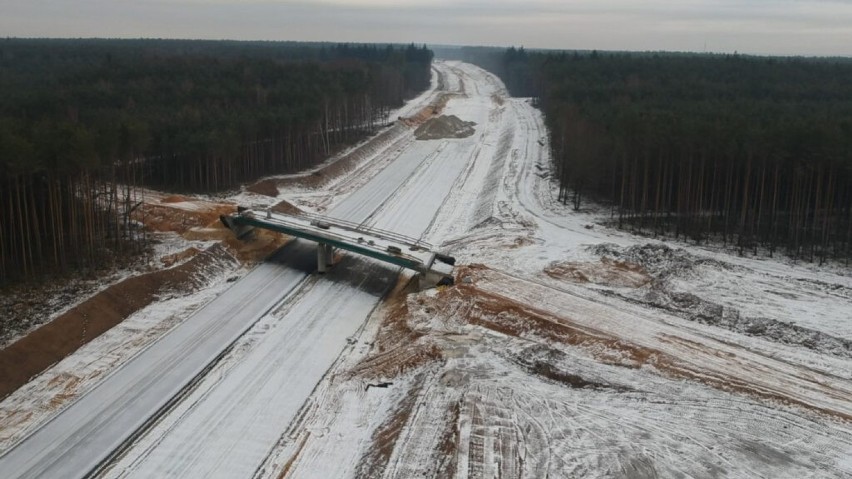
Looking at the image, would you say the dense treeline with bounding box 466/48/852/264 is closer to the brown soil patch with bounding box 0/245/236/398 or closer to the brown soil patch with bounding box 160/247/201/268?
the brown soil patch with bounding box 160/247/201/268

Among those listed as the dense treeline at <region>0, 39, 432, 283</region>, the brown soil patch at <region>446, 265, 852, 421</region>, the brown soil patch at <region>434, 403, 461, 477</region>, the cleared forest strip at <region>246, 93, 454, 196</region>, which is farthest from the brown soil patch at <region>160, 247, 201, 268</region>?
the brown soil patch at <region>434, 403, 461, 477</region>

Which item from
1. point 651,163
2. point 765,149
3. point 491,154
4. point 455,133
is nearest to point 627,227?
point 651,163

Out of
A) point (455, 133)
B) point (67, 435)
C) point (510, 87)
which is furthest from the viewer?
point (510, 87)

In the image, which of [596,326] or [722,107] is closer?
[596,326]

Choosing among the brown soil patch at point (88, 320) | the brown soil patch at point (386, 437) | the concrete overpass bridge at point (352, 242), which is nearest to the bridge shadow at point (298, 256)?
the concrete overpass bridge at point (352, 242)

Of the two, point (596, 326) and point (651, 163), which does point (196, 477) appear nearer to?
point (596, 326)

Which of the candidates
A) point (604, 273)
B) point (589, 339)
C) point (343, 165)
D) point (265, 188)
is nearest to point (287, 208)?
point (265, 188)

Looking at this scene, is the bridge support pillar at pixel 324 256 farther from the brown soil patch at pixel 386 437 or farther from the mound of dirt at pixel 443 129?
the mound of dirt at pixel 443 129

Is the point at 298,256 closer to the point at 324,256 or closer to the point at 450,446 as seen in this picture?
the point at 324,256
